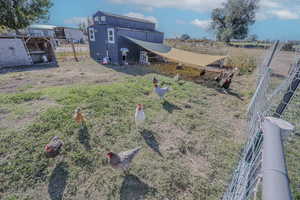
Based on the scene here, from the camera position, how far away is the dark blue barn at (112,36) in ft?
33.1

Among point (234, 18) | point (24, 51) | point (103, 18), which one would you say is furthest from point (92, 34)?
point (234, 18)

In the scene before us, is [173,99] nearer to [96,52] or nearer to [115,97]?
[115,97]

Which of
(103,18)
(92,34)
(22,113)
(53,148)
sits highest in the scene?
(103,18)

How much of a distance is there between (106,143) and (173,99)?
289 cm

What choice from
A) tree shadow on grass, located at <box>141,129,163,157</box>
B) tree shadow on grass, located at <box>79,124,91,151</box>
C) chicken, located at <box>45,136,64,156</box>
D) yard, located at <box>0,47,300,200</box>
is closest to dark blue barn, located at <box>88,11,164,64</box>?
yard, located at <box>0,47,300,200</box>

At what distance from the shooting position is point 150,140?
3.09 meters

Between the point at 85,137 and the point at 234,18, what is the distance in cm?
3157

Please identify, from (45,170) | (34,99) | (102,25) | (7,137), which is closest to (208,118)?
(45,170)

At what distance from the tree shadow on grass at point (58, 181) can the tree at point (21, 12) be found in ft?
64.9

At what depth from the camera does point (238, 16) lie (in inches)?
956

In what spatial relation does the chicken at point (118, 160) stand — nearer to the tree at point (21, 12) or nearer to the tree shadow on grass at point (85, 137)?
the tree shadow on grass at point (85, 137)

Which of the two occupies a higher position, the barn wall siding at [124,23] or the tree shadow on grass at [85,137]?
the barn wall siding at [124,23]

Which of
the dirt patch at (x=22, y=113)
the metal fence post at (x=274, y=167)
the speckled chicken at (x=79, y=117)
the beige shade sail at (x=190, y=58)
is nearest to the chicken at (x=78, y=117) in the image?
the speckled chicken at (x=79, y=117)

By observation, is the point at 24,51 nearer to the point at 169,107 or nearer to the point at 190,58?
the point at 169,107
